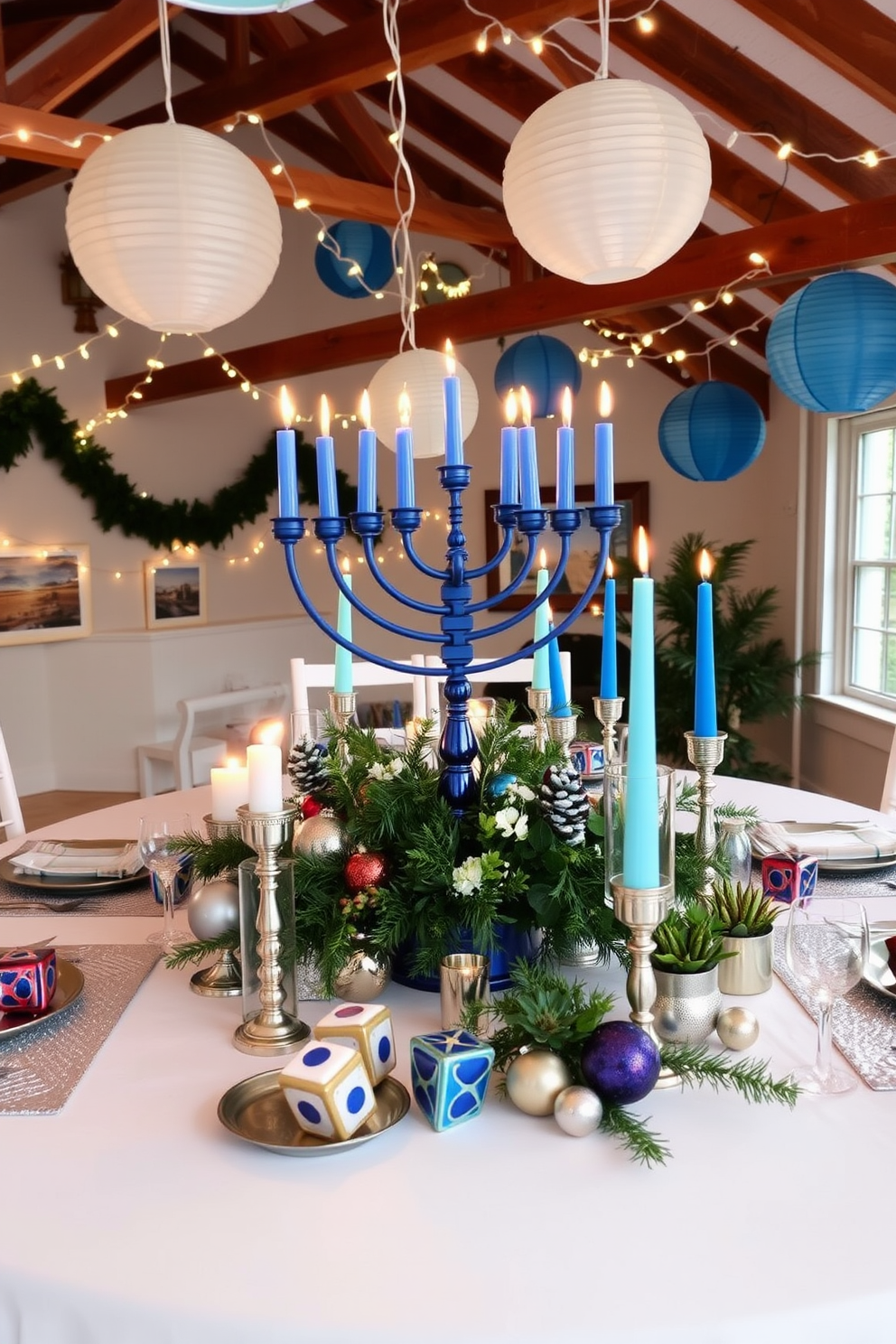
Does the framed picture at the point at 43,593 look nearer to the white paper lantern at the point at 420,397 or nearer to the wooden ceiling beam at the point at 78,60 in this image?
the wooden ceiling beam at the point at 78,60

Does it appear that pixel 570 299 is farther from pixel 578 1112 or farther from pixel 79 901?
pixel 578 1112

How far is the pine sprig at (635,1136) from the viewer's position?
2.90 feet

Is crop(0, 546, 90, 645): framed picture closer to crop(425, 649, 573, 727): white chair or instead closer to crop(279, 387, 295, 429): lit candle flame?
crop(425, 649, 573, 727): white chair

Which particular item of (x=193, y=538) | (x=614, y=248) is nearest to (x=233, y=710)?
(x=193, y=538)

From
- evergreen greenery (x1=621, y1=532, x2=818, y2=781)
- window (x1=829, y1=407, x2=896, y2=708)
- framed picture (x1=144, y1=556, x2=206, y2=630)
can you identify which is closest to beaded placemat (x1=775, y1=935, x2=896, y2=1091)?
window (x1=829, y1=407, x2=896, y2=708)

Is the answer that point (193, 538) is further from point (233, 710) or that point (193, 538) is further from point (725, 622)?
point (725, 622)

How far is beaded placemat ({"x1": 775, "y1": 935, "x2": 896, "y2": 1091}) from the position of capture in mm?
1042

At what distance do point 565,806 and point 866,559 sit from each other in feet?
12.8

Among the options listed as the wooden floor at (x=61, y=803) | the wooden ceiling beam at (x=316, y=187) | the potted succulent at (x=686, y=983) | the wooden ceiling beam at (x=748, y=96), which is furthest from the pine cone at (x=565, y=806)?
the wooden floor at (x=61, y=803)

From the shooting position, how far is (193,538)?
20.8 ft

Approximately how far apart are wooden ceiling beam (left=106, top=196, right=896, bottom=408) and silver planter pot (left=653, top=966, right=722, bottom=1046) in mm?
2758

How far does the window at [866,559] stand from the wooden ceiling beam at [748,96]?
112cm

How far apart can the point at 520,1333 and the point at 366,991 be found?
0.52m

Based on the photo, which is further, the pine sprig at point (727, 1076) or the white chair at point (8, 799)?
the white chair at point (8, 799)
